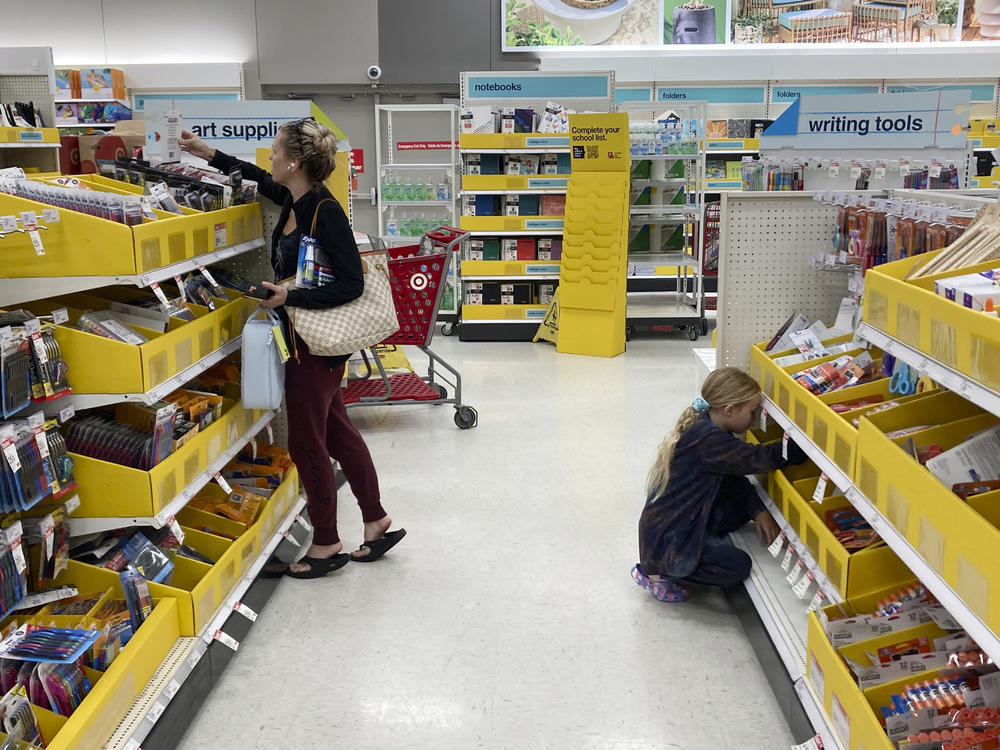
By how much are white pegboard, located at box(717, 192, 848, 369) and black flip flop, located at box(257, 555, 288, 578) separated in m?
1.93

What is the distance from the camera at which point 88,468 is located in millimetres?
2686

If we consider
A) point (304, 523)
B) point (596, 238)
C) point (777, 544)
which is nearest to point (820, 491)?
point (777, 544)

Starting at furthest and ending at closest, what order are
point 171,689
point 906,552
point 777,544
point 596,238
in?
point 596,238
point 777,544
point 171,689
point 906,552

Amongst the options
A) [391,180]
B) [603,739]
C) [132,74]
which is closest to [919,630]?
[603,739]

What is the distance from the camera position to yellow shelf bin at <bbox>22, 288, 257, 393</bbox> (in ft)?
8.73

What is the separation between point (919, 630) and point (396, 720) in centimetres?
149

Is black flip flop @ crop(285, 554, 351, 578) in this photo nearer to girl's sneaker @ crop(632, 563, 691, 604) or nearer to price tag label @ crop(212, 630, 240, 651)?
price tag label @ crop(212, 630, 240, 651)

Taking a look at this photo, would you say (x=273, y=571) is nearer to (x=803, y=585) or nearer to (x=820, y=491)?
(x=803, y=585)

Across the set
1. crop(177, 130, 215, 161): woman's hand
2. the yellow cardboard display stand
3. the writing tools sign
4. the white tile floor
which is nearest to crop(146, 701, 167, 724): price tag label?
the white tile floor

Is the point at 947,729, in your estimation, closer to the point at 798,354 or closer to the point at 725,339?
the point at 798,354

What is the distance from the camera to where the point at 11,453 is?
2.29 metres

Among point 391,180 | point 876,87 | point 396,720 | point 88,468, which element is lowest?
point 396,720

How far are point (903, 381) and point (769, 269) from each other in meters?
1.04

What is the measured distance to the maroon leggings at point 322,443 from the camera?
3562mm
